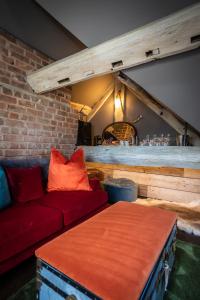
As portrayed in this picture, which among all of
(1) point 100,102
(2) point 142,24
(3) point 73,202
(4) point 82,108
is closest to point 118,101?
(1) point 100,102

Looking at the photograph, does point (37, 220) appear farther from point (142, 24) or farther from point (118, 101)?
point (118, 101)

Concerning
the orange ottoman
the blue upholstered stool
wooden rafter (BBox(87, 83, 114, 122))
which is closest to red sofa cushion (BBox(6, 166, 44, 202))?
the orange ottoman

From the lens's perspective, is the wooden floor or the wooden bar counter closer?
the wooden floor

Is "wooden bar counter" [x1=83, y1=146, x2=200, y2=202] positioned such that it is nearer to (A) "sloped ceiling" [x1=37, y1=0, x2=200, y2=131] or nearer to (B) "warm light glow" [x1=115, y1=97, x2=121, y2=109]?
(A) "sloped ceiling" [x1=37, y1=0, x2=200, y2=131]

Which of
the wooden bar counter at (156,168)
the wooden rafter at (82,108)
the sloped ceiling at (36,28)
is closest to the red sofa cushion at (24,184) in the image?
the sloped ceiling at (36,28)

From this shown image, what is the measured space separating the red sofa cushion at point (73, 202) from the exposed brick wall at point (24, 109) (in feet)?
2.79

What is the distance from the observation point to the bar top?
260cm

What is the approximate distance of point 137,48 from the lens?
1529 mm

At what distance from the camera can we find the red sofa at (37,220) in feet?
3.85

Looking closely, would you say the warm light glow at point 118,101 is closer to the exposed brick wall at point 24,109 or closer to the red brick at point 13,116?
the exposed brick wall at point 24,109

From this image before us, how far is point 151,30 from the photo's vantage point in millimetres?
1400

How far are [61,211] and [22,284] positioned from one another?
56 centimetres

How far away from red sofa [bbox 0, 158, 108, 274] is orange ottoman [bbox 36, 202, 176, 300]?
0.41m

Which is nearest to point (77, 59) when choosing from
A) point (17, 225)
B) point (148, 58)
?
point (148, 58)
